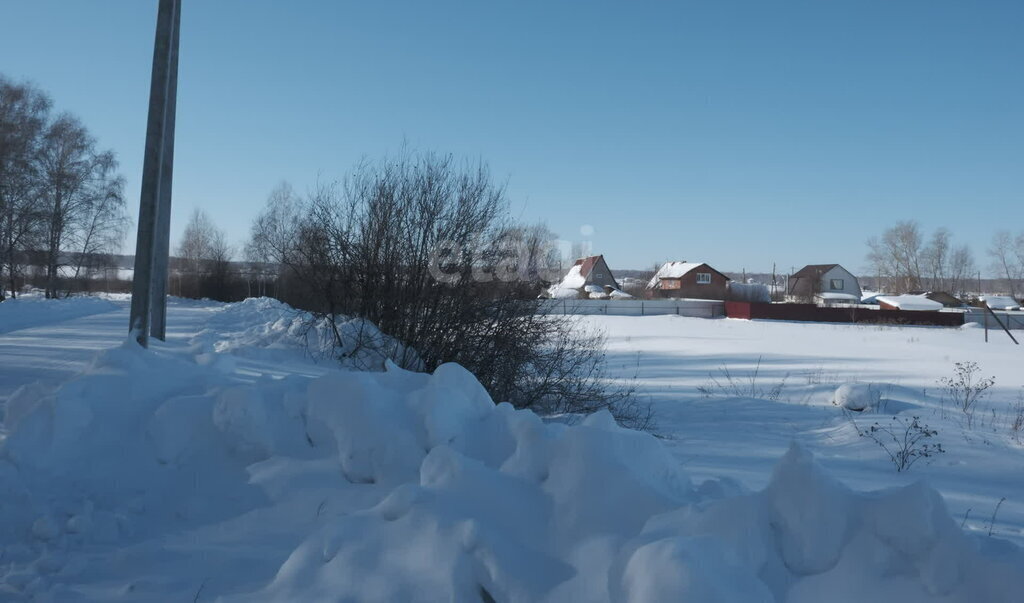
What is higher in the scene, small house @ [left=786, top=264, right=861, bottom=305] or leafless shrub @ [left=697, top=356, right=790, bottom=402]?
small house @ [left=786, top=264, right=861, bottom=305]

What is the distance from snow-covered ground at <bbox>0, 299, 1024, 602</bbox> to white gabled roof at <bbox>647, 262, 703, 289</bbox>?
65.6 meters

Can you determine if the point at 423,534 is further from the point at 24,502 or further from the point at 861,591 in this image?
the point at 24,502

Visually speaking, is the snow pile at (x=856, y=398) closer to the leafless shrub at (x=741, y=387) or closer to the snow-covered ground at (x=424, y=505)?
the leafless shrub at (x=741, y=387)

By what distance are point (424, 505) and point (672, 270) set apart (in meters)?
73.4

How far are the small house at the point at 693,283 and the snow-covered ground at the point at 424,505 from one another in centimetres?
6285

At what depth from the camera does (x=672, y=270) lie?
7381 centimetres

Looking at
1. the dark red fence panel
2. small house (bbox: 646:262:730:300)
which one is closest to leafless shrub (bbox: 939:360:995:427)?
the dark red fence panel

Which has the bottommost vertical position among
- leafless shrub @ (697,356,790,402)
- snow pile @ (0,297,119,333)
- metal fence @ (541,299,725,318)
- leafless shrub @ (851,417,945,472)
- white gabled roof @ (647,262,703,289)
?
leafless shrub @ (697,356,790,402)

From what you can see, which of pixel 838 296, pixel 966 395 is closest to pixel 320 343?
pixel 966 395

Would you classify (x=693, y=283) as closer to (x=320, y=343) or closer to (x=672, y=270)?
(x=672, y=270)

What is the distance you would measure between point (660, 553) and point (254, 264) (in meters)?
45.6

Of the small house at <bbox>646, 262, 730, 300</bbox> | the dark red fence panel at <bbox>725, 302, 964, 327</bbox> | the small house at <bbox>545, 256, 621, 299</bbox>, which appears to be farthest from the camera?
the small house at <bbox>545, 256, 621, 299</bbox>

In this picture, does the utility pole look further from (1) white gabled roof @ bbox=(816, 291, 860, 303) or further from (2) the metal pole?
(1) white gabled roof @ bbox=(816, 291, 860, 303)

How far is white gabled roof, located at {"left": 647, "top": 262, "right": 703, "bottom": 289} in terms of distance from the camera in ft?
232
